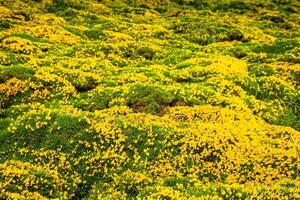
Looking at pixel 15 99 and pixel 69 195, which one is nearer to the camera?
pixel 69 195

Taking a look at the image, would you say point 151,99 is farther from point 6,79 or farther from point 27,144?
point 6,79

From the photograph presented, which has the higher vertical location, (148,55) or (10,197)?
(10,197)

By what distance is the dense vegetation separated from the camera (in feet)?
43.3

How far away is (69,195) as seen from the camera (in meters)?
12.9

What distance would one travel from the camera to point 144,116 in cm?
1731

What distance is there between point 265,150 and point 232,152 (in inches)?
51.5

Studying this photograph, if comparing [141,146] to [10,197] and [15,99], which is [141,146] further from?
[15,99]

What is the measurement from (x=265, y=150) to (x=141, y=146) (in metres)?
4.73

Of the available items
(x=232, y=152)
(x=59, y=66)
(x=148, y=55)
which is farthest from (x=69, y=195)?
(x=148, y=55)

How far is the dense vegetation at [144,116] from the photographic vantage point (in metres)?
13.2

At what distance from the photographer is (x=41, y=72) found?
2155 cm

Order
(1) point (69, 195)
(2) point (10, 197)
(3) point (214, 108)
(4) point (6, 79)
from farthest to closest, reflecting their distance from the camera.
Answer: (4) point (6, 79) → (3) point (214, 108) → (1) point (69, 195) → (2) point (10, 197)

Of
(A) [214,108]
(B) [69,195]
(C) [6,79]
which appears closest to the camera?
(B) [69,195]

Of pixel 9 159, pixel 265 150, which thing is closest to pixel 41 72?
pixel 9 159
